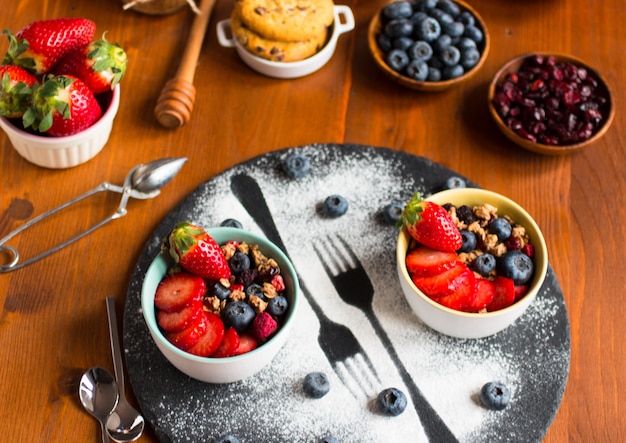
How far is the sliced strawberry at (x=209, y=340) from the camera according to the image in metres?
1.14

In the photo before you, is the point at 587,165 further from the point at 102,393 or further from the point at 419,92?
the point at 102,393

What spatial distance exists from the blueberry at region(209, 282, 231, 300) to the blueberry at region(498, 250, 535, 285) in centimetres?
46

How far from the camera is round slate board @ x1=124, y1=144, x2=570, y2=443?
1.20 metres

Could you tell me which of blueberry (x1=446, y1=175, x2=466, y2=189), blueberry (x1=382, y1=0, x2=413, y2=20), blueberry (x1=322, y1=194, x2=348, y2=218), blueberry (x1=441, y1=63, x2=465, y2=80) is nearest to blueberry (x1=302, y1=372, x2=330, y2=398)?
blueberry (x1=322, y1=194, x2=348, y2=218)

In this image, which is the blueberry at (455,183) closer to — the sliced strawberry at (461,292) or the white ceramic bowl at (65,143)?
the sliced strawberry at (461,292)

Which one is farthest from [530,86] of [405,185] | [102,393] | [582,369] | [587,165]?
[102,393]

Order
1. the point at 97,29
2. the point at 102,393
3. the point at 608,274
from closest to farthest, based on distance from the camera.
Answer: the point at 102,393 → the point at 608,274 → the point at 97,29

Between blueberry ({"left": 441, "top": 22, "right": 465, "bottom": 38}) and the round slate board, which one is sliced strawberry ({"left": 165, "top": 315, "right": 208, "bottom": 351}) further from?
blueberry ({"left": 441, "top": 22, "right": 465, "bottom": 38})

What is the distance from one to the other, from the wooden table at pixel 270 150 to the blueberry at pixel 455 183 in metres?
0.06

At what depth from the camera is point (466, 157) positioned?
1.52 metres

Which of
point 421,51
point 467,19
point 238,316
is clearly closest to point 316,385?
point 238,316

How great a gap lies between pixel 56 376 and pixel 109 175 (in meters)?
0.42

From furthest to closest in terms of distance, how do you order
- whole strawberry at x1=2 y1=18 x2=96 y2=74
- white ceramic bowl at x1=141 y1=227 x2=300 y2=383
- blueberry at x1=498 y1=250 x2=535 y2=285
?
whole strawberry at x1=2 y1=18 x2=96 y2=74 → blueberry at x1=498 y1=250 x2=535 y2=285 → white ceramic bowl at x1=141 y1=227 x2=300 y2=383

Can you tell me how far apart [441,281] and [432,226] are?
0.09 m
